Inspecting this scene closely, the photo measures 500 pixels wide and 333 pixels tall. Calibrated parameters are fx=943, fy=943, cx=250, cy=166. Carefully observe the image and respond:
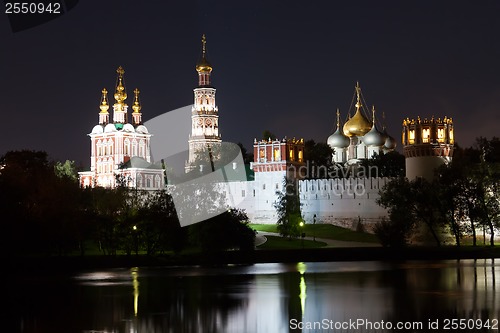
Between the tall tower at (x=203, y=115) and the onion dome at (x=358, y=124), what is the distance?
51.3 ft

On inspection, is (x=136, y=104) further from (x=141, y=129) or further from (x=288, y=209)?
(x=288, y=209)

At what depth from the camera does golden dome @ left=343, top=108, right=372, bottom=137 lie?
289ft

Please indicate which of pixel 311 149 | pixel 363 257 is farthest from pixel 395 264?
pixel 311 149

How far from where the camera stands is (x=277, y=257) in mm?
50906

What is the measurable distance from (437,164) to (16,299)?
39.8m

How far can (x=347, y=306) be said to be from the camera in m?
25.6

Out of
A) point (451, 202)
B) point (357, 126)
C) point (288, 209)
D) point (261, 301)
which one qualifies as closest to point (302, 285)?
point (261, 301)

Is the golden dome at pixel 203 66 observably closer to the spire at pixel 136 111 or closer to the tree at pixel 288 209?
the spire at pixel 136 111

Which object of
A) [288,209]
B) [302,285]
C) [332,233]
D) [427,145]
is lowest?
[302,285]

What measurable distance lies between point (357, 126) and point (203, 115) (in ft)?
60.8

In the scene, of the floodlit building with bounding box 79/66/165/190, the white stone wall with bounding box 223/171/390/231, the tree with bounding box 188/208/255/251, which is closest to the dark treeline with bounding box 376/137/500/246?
the tree with bounding box 188/208/255/251

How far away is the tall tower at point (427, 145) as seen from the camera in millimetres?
63750

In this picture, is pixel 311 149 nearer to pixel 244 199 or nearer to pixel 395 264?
pixel 244 199

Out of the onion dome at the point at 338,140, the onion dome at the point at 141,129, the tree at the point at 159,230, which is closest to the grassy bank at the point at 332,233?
the onion dome at the point at 338,140
